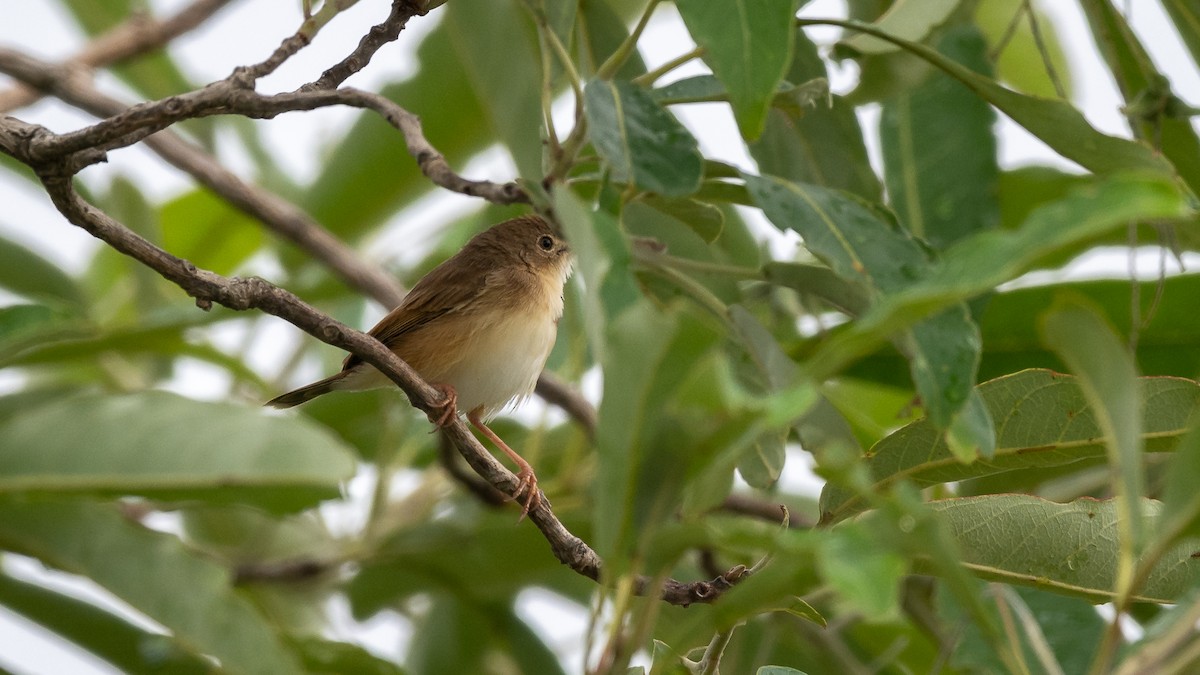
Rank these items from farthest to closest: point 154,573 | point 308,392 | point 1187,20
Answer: point 308,392 < point 1187,20 < point 154,573

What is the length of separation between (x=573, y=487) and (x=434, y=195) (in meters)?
1.67

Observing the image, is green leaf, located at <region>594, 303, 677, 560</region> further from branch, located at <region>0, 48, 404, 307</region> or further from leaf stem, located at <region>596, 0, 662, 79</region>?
branch, located at <region>0, 48, 404, 307</region>

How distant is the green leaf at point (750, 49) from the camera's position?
6.93 feet

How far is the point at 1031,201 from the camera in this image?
3902mm

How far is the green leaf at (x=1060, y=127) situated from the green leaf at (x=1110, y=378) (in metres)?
1.19

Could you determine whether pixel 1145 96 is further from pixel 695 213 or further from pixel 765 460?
pixel 765 460

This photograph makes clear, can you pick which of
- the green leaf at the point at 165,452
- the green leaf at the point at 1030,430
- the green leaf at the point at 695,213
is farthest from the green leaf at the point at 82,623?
the green leaf at the point at 1030,430

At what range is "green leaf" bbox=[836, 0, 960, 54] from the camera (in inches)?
120

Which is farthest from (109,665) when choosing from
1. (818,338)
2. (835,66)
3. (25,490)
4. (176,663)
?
(835,66)

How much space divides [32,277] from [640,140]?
3.24m

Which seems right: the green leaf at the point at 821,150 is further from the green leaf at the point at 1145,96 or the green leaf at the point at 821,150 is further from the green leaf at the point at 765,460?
A: the green leaf at the point at 765,460

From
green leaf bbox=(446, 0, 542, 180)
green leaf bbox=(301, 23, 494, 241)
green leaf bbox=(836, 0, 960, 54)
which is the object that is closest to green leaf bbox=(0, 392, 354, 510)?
green leaf bbox=(446, 0, 542, 180)

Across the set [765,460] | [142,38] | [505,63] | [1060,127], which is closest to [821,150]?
[1060,127]

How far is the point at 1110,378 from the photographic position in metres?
1.47
